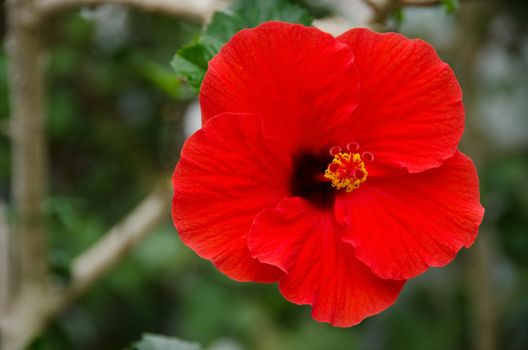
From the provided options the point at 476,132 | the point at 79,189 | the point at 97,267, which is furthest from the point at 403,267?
the point at 79,189

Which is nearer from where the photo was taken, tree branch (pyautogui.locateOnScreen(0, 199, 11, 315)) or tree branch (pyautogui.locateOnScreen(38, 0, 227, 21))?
tree branch (pyautogui.locateOnScreen(38, 0, 227, 21))

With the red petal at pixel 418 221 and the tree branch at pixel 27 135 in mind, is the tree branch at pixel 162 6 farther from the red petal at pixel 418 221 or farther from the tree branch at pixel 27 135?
the red petal at pixel 418 221

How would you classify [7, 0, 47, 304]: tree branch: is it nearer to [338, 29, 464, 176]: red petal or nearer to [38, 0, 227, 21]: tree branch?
[38, 0, 227, 21]: tree branch

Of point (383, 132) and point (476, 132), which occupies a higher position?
point (383, 132)

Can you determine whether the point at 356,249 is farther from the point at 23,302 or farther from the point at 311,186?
the point at 23,302

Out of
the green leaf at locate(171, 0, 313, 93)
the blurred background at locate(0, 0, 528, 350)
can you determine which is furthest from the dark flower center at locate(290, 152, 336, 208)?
the blurred background at locate(0, 0, 528, 350)

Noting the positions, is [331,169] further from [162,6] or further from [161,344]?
[162,6]

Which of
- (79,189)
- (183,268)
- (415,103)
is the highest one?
(415,103)

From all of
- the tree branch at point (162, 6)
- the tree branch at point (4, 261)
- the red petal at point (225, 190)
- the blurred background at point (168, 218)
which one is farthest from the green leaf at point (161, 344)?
the blurred background at point (168, 218)
